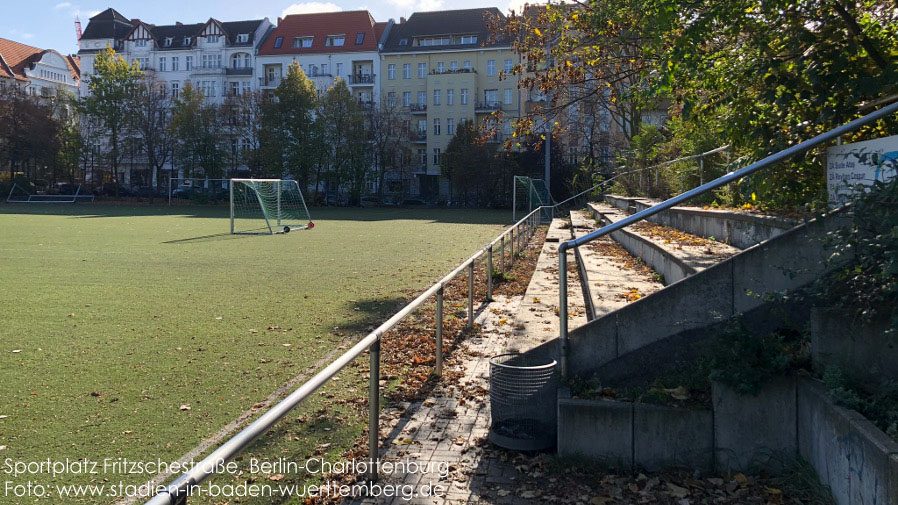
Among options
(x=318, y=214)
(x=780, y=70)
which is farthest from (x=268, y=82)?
(x=780, y=70)

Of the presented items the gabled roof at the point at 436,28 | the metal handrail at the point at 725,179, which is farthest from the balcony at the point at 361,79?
the metal handrail at the point at 725,179

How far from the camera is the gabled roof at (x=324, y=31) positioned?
7412 centimetres

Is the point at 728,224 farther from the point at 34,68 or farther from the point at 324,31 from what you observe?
the point at 34,68

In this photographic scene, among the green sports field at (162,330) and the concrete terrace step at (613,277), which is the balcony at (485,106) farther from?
the concrete terrace step at (613,277)

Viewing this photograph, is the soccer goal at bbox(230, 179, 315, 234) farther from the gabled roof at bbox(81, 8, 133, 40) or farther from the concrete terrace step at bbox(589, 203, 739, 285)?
the gabled roof at bbox(81, 8, 133, 40)

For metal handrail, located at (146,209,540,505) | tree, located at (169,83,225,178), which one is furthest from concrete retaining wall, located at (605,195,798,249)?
tree, located at (169,83,225,178)

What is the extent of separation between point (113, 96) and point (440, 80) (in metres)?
30.2

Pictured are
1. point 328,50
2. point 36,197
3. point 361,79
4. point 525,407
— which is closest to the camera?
point 525,407

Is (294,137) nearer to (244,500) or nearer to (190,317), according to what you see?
(190,317)

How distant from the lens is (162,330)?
8.39 m

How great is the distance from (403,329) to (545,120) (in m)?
5.72

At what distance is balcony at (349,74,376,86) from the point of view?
72.2 metres

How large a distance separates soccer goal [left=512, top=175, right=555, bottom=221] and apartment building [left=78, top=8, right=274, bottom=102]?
40.9 metres

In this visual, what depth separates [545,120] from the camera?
11.9 m
